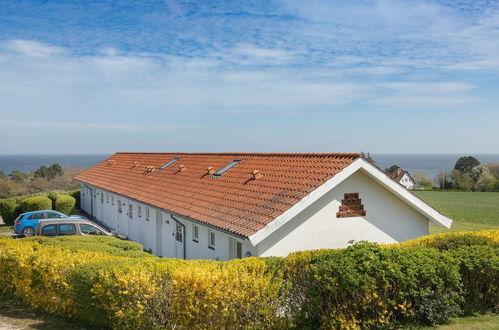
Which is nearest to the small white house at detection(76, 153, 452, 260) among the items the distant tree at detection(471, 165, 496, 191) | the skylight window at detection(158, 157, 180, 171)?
the skylight window at detection(158, 157, 180, 171)

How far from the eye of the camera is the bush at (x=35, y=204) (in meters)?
32.3

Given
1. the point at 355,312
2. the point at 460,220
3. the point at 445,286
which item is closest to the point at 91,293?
the point at 355,312

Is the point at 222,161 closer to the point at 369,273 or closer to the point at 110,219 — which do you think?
the point at 110,219

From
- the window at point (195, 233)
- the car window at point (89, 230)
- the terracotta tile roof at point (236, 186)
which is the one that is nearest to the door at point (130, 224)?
the terracotta tile roof at point (236, 186)

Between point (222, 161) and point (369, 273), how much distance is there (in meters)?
14.6

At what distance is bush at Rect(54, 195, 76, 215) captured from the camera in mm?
34125

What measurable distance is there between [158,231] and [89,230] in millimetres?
3523

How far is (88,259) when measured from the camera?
11047 mm

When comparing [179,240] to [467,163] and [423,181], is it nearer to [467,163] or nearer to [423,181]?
[423,181]

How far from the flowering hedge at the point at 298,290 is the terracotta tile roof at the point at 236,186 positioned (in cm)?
372

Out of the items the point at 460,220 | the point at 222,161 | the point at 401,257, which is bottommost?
the point at 460,220

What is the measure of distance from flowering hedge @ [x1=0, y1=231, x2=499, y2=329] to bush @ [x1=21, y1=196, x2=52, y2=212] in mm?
24700

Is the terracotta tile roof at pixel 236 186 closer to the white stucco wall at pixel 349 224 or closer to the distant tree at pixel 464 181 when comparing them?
the white stucco wall at pixel 349 224

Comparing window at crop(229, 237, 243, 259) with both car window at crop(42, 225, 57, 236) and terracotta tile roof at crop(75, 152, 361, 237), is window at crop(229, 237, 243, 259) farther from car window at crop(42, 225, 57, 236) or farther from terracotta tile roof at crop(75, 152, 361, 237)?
car window at crop(42, 225, 57, 236)
